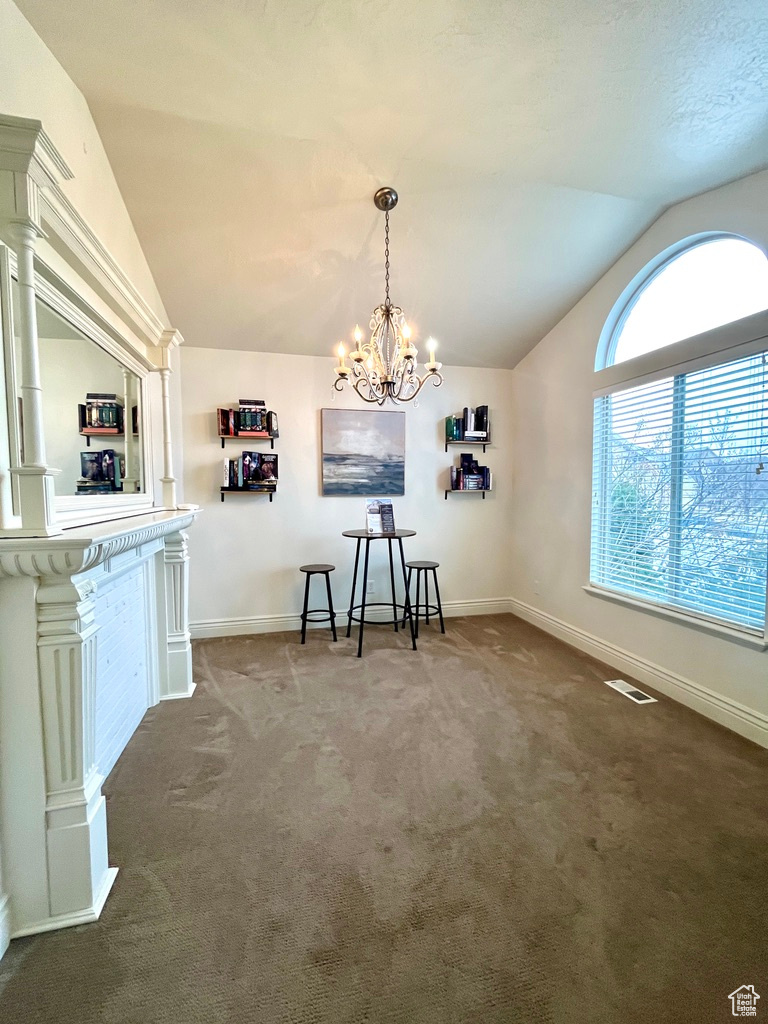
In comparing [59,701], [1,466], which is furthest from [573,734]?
[1,466]

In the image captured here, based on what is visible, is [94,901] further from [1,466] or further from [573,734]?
[573,734]

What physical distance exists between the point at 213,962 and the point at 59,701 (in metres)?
0.84

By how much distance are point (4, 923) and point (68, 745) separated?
51 centimetres

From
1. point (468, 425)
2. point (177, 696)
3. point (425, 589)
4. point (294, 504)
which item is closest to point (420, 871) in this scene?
point (177, 696)

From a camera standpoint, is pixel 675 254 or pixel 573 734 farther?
pixel 675 254

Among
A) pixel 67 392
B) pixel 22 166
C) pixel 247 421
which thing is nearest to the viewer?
pixel 22 166

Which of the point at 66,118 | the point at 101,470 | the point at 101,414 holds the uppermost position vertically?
the point at 66,118

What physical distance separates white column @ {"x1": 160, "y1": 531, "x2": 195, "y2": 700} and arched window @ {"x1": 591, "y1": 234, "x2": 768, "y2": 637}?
2.97 m

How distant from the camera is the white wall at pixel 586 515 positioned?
2279 millimetres

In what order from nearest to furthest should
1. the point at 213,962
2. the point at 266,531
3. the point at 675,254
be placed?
the point at 213,962, the point at 675,254, the point at 266,531

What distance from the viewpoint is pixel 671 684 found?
2.66 meters

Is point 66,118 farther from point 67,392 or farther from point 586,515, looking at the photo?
point 586,515

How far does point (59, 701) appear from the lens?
4.13 ft

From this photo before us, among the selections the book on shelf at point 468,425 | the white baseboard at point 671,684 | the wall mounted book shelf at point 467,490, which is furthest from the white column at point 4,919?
the book on shelf at point 468,425
